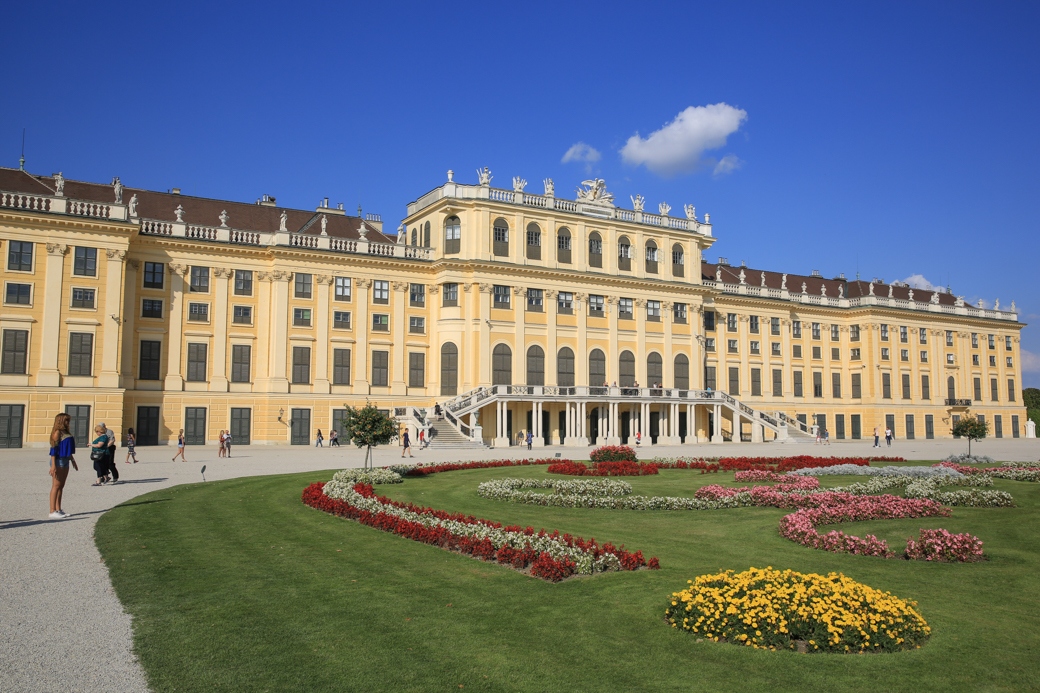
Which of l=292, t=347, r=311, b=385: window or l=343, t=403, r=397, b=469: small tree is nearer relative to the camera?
l=343, t=403, r=397, b=469: small tree

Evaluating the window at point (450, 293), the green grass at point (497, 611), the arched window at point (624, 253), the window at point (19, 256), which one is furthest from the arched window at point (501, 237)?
the green grass at point (497, 611)

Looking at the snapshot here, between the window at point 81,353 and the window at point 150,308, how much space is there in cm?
426

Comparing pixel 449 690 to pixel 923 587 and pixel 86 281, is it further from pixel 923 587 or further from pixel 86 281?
pixel 86 281

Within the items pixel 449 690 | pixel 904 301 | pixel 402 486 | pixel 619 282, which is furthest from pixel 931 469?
pixel 904 301

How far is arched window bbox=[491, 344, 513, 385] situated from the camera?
2370 inches

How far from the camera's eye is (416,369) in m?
59.9

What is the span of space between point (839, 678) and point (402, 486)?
19463 mm

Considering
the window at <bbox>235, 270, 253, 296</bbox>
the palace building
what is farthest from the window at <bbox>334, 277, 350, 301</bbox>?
the window at <bbox>235, 270, 253, 296</bbox>

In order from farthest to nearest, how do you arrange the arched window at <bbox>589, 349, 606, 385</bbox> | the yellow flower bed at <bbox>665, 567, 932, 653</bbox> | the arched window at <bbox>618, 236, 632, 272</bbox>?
the arched window at <bbox>618, 236, 632, 272</bbox>
the arched window at <bbox>589, 349, 606, 385</bbox>
the yellow flower bed at <bbox>665, 567, 932, 653</bbox>

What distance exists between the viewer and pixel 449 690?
25.7 ft

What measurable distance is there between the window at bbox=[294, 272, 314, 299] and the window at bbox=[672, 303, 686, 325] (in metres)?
30.4

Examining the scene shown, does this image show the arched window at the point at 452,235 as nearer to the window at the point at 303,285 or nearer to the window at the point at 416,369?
the window at the point at 416,369

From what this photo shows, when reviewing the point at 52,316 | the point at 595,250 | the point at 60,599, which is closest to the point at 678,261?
the point at 595,250

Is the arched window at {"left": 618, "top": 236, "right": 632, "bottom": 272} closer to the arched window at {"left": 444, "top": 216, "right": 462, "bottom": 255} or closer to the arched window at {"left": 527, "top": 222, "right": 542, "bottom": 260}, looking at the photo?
the arched window at {"left": 527, "top": 222, "right": 542, "bottom": 260}
